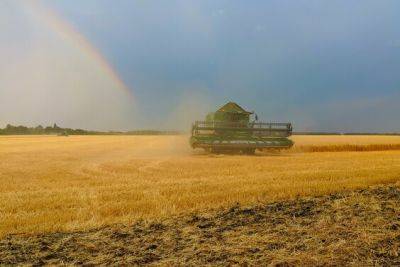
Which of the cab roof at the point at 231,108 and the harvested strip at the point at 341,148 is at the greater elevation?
the cab roof at the point at 231,108

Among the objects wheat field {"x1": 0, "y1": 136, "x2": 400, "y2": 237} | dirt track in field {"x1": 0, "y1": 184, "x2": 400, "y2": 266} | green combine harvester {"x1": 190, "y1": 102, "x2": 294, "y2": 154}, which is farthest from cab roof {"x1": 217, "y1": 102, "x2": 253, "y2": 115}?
dirt track in field {"x1": 0, "y1": 184, "x2": 400, "y2": 266}

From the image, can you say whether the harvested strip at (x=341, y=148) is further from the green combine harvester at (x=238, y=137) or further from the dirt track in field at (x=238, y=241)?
the dirt track in field at (x=238, y=241)

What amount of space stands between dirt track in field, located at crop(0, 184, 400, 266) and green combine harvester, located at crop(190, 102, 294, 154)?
18.4 metres

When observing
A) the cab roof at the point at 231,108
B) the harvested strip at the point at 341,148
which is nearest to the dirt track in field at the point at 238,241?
the cab roof at the point at 231,108

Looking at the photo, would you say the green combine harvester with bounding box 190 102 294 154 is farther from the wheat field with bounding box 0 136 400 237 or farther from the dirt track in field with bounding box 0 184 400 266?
the dirt track in field with bounding box 0 184 400 266

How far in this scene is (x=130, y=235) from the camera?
25.4 feet

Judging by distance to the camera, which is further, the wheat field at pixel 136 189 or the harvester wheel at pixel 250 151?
the harvester wheel at pixel 250 151

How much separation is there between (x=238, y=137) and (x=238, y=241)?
21850 millimetres

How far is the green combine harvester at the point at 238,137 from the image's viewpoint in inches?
1101

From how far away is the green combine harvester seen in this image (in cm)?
2797

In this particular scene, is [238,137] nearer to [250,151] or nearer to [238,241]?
[250,151]

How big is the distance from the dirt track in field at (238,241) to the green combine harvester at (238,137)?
18386mm

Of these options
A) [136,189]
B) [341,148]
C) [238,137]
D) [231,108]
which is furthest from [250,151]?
[136,189]

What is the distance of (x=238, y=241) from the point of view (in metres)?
7.16
